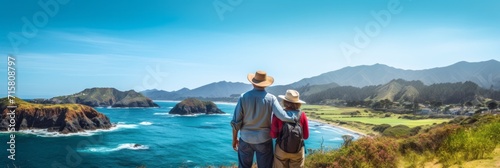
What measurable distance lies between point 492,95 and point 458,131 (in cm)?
17181

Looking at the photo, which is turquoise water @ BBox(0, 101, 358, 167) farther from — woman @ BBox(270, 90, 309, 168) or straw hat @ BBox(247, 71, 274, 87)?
straw hat @ BBox(247, 71, 274, 87)

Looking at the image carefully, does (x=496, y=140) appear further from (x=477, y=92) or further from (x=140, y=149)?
(x=477, y=92)

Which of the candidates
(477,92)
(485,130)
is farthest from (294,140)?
(477,92)

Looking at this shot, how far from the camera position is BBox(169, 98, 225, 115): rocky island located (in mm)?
136125

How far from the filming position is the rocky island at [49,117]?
6341 centimetres

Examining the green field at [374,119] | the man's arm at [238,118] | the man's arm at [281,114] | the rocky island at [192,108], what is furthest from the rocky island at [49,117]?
the green field at [374,119]

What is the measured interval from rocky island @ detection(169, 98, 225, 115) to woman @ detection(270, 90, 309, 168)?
5224 inches

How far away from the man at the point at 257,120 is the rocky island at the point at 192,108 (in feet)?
435

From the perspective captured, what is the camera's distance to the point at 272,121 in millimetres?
5324

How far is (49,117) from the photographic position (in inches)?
2574

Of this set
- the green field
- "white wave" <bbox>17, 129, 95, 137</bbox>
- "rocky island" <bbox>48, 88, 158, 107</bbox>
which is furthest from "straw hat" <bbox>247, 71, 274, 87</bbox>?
"rocky island" <bbox>48, 88, 158, 107</bbox>

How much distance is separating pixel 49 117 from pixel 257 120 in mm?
72892

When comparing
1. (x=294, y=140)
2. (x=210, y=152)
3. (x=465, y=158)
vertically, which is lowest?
(x=210, y=152)

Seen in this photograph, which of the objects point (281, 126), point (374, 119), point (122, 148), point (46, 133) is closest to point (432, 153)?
point (281, 126)
